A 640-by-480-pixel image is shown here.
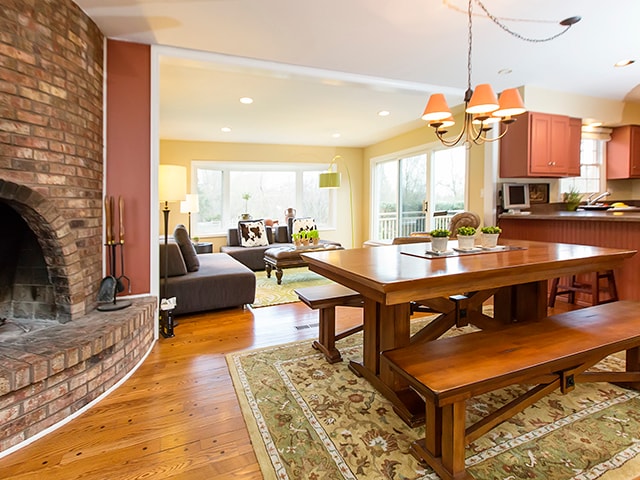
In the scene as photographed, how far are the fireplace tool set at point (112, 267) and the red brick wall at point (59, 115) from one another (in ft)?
0.23

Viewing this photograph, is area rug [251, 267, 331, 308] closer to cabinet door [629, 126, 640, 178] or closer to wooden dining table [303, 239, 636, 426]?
wooden dining table [303, 239, 636, 426]

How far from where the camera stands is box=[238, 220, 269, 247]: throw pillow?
21.7 feet

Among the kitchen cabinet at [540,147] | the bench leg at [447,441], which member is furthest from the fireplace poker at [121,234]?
the kitchen cabinet at [540,147]

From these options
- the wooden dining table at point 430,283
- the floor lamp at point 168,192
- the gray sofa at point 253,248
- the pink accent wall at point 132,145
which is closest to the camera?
the wooden dining table at point 430,283

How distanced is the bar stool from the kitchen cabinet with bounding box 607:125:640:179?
231 cm

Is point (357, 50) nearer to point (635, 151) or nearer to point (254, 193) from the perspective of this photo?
point (635, 151)

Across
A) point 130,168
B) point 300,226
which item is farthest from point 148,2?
point 300,226

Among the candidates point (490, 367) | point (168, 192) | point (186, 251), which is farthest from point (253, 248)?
point (490, 367)

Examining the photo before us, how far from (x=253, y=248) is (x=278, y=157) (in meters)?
2.32

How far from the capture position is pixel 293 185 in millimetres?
8016

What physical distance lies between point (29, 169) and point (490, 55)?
12.3ft

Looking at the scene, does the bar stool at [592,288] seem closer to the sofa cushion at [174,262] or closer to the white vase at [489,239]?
the white vase at [489,239]

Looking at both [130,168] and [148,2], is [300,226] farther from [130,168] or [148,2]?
[148,2]

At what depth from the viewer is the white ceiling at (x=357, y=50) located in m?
2.48
